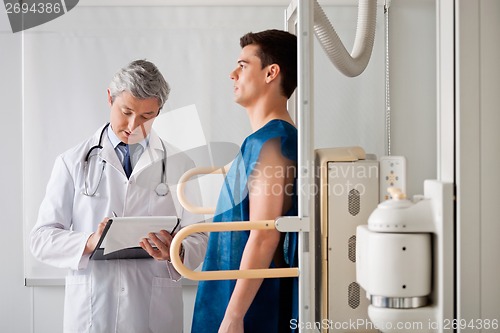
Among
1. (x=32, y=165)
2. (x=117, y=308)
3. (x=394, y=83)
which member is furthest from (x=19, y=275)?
(x=394, y=83)

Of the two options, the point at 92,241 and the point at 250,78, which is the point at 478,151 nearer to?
the point at 250,78

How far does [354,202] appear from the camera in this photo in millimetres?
2152

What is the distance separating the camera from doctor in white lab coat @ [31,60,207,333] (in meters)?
2.62

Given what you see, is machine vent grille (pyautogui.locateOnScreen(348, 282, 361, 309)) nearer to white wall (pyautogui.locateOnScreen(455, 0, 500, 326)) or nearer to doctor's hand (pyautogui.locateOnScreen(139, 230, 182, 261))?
white wall (pyautogui.locateOnScreen(455, 0, 500, 326))

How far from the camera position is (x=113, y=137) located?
271 cm

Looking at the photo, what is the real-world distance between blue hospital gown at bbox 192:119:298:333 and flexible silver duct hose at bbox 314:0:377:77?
0.31m

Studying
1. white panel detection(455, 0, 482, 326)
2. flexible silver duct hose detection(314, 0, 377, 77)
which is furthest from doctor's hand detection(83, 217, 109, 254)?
white panel detection(455, 0, 482, 326)

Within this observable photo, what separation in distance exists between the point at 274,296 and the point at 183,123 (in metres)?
1.33

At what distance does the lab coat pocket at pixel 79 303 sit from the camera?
262 centimetres

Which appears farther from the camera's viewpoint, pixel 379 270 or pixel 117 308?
pixel 117 308

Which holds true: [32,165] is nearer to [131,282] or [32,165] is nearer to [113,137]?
[113,137]

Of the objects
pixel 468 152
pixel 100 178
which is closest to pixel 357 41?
pixel 468 152

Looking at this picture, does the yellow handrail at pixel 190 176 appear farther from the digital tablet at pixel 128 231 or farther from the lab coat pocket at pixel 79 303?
the lab coat pocket at pixel 79 303

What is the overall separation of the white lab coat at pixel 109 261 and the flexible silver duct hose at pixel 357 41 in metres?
0.88
